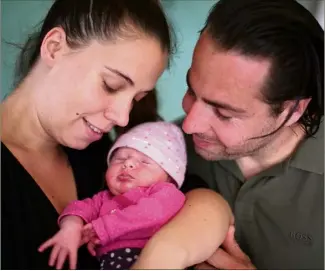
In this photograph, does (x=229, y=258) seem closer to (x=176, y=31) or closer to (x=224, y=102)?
(x=224, y=102)

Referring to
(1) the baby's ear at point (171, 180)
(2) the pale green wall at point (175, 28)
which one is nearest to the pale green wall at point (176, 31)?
(2) the pale green wall at point (175, 28)

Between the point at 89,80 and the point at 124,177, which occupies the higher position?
the point at 89,80

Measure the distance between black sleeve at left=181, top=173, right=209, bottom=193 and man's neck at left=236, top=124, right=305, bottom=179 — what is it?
8 cm

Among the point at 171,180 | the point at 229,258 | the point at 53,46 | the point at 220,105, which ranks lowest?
the point at 229,258

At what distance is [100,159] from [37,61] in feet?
0.61

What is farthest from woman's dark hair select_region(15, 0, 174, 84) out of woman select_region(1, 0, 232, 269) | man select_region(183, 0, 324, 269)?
man select_region(183, 0, 324, 269)

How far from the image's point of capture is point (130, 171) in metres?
0.87

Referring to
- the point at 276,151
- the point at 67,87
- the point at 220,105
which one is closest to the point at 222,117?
the point at 220,105

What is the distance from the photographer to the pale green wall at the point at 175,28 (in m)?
0.87

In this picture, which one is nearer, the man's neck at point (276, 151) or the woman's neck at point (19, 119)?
the woman's neck at point (19, 119)

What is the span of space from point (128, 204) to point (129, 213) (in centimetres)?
3

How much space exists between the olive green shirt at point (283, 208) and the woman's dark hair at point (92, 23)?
0.28m

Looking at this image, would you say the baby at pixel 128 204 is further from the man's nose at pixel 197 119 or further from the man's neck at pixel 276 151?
the man's neck at pixel 276 151

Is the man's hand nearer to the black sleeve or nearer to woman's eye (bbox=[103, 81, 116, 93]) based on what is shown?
the black sleeve
